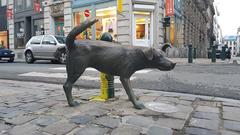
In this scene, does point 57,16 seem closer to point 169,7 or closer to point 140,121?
point 169,7

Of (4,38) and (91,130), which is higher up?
(4,38)

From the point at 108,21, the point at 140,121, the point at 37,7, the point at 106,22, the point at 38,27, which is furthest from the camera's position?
A: the point at 38,27

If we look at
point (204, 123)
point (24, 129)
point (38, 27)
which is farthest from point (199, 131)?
point (38, 27)

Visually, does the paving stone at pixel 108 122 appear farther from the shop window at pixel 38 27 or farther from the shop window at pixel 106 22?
the shop window at pixel 38 27

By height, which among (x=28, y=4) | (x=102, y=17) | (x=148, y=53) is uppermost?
(x=28, y=4)

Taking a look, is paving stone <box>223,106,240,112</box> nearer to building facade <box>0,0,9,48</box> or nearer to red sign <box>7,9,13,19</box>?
red sign <box>7,9,13,19</box>

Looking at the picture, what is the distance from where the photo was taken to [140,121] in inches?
136

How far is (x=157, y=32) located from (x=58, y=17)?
941 centimetres

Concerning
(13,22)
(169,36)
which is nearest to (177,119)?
(169,36)

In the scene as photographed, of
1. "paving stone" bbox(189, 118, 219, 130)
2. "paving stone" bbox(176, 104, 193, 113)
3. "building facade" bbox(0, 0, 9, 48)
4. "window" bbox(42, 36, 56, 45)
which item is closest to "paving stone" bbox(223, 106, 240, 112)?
"paving stone" bbox(176, 104, 193, 113)

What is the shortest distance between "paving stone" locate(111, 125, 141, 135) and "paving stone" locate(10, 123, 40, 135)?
97 cm

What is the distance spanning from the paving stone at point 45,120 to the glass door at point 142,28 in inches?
636

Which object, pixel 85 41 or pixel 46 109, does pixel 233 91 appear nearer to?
pixel 85 41

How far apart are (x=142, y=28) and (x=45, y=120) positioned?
17.0 meters
